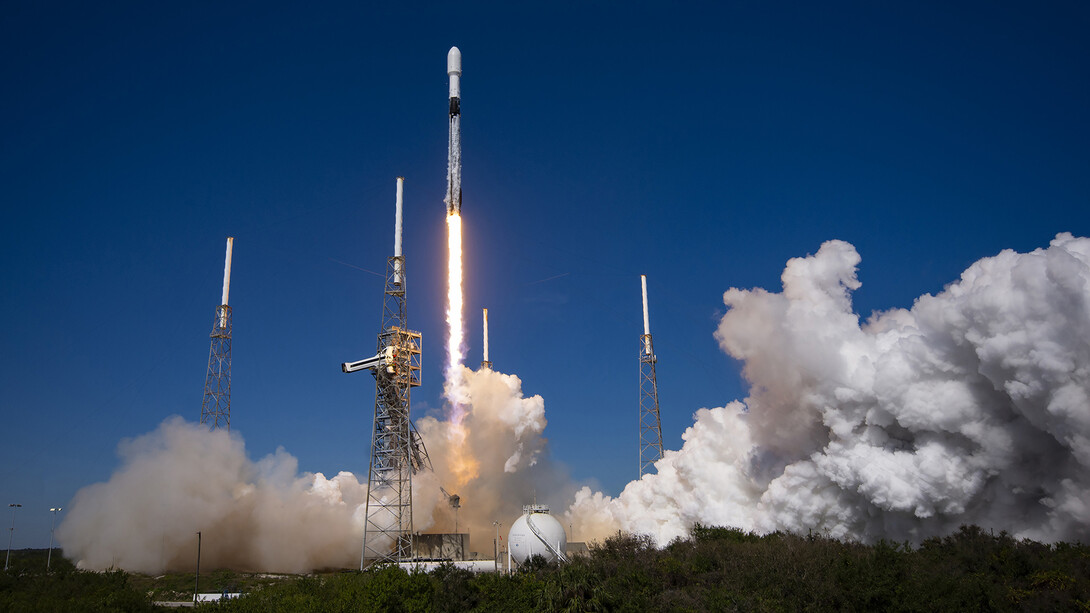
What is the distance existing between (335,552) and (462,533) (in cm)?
996

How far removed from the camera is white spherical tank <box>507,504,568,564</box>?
4525 cm

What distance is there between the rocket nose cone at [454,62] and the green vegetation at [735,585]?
35813mm

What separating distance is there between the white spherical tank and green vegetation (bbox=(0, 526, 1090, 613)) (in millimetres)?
7145

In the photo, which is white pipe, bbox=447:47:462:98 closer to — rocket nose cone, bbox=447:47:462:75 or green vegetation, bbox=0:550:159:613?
rocket nose cone, bbox=447:47:462:75

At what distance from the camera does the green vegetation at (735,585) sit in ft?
90.2

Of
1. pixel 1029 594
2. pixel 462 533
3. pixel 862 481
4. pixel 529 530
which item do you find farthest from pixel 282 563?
pixel 1029 594

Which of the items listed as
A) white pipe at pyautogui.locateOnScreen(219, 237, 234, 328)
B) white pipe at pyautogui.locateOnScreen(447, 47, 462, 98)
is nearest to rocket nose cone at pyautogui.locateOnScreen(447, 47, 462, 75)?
white pipe at pyautogui.locateOnScreen(447, 47, 462, 98)

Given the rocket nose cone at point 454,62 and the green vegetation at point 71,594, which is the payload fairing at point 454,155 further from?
the green vegetation at point 71,594

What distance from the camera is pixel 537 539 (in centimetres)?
4550

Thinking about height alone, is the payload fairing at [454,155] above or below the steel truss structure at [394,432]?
above

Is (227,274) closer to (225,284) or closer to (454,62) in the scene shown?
(225,284)

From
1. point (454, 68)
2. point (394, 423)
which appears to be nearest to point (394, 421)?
point (394, 423)

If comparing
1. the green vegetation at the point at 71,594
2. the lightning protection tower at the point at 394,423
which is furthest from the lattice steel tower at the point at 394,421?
the green vegetation at the point at 71,594

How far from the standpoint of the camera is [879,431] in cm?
3700
